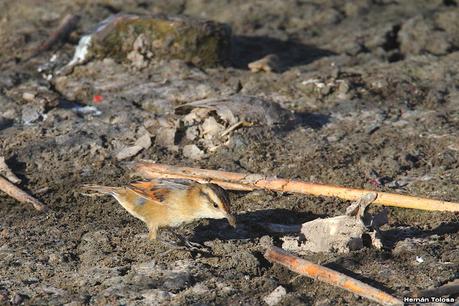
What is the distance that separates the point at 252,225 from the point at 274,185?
56cm

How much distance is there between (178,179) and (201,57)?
11.3ft

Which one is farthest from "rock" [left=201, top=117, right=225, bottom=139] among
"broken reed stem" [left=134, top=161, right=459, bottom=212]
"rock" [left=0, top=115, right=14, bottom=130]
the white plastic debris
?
"rock" [left=0, top=115, right=14, bottom=130]

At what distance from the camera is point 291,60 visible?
35.3 feet

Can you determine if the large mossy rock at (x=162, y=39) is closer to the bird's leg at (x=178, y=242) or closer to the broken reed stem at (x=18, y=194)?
the broken reed stem at (x=18, y=194)

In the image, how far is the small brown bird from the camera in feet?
21.3

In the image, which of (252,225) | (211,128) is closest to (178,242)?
(252,225)

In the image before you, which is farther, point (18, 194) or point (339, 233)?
point (18, 194)

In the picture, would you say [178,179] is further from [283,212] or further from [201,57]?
[201,57]

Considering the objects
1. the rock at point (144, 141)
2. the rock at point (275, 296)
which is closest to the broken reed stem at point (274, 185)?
the rock at point (144, 141)

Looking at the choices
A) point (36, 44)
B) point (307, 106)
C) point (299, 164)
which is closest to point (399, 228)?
point (299, 164)

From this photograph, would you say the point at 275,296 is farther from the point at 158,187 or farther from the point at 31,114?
the point at 31,114

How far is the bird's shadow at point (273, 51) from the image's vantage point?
10.6 metres

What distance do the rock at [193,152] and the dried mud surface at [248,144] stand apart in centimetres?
6

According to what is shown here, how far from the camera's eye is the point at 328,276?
5.76 metres
